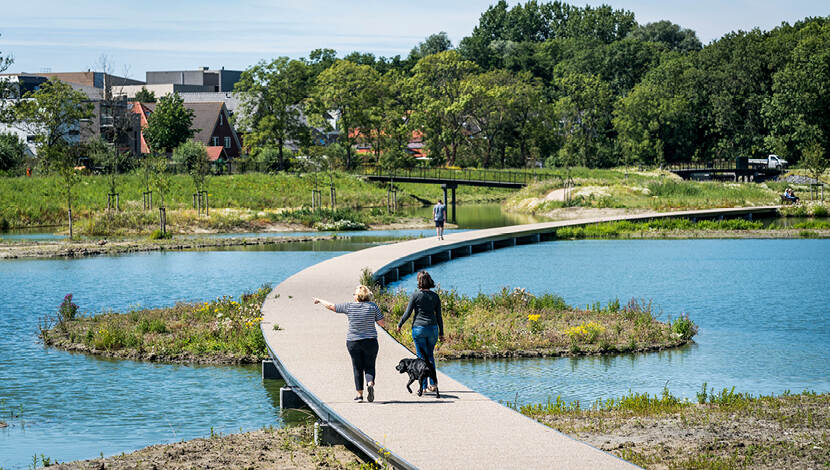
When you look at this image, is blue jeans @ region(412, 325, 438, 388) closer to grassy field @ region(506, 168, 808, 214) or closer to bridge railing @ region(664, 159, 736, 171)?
grassy field @ region(506, 168, 808, 214)

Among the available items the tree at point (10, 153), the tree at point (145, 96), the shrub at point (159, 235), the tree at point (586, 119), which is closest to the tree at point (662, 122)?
the tree at point (586, 119)

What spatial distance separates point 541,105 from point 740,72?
24.6m

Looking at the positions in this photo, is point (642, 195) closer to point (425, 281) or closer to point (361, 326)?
point (425, 281)

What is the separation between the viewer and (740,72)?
4542 inches

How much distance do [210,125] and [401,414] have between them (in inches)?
3920

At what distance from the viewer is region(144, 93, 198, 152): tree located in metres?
102

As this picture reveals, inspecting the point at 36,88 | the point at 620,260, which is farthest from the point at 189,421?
the point at 36,88

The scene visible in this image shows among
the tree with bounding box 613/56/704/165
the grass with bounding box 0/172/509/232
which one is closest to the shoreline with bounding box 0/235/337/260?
the grass with bounding box 0/172/509/232

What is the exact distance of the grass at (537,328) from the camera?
21.5 m

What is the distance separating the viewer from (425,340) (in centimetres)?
1480

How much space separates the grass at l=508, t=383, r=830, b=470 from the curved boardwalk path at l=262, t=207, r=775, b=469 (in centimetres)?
131

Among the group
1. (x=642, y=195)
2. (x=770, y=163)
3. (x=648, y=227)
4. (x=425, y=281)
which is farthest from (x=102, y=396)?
(x=770, y=163)

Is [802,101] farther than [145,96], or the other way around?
[145,96]

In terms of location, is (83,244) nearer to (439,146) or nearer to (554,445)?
(554,445)
